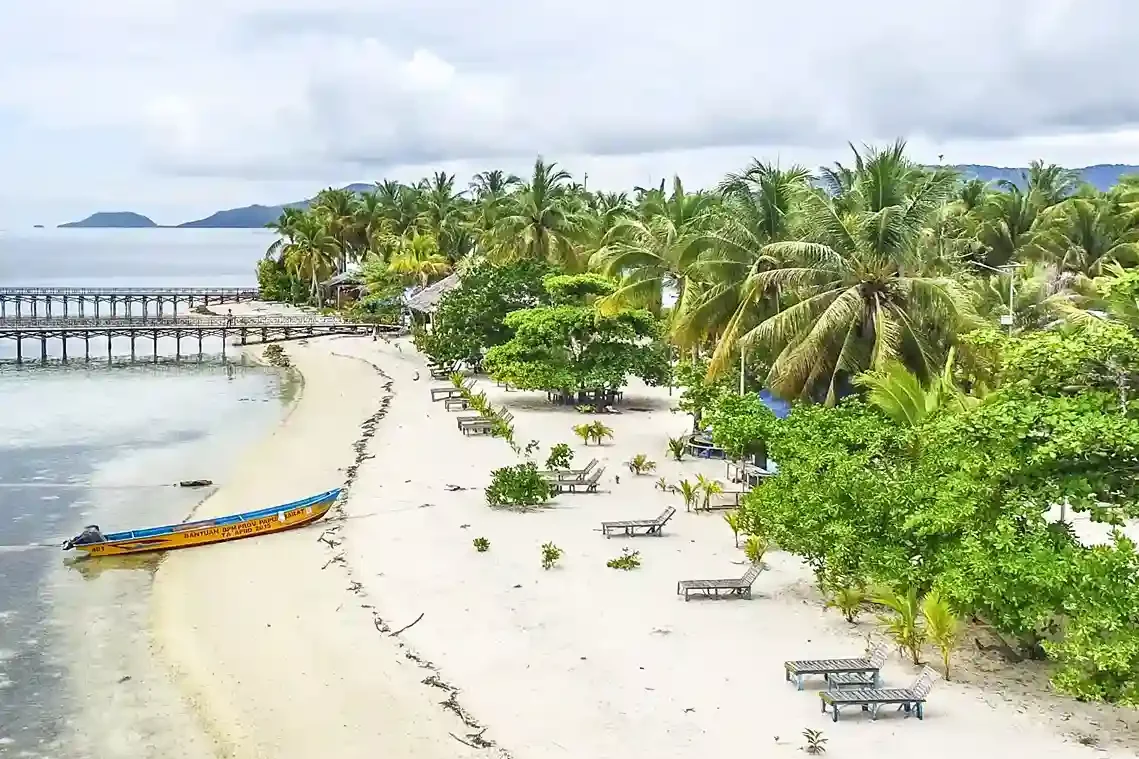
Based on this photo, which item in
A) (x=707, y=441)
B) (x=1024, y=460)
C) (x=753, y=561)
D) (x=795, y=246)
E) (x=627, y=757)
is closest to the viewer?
(x=627, y=757)

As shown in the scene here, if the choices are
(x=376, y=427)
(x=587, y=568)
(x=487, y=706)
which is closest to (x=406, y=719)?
(x=487, y=706)

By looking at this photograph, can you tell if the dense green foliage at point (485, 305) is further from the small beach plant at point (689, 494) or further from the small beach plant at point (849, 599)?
the small beach plant at point (849, 599)

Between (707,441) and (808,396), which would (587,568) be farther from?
(707,441)

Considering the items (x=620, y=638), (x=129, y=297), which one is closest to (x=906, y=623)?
(x=620, y=638)

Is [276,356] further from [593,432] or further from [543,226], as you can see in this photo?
[593,432]

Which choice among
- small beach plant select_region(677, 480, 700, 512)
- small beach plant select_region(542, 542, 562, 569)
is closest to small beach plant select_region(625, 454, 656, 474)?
small beach plant select_region(677, 480, 700, 512)

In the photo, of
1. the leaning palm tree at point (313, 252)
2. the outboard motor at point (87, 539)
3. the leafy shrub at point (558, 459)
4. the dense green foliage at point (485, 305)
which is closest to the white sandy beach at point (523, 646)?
the leafy shrub at point (558, 459)

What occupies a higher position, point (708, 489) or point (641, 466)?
point (708, 489)
